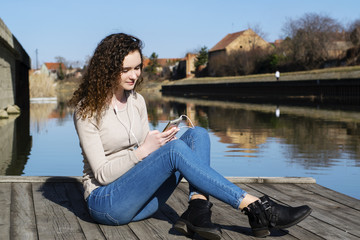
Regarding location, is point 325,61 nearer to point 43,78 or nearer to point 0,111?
point 43,78

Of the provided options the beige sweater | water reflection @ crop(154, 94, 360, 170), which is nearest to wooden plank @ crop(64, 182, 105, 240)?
the beige sweater

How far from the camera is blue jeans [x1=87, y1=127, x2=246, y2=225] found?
2.73 m

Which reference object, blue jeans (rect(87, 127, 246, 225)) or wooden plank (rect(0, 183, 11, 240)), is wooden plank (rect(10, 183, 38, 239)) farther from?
blue jeans (rect(87, 127, 246, 225))

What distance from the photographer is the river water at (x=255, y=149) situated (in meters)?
6.42

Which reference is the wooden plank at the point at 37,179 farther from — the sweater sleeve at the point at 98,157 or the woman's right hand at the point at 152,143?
the woman's right hand at the point at 152,143

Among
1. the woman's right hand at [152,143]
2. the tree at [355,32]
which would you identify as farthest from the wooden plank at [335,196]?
the tree at [355,32]

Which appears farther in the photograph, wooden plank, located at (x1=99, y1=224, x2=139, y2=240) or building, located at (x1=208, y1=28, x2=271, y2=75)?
building, located at (x1=208, y1=28, x2=271, y2=75)

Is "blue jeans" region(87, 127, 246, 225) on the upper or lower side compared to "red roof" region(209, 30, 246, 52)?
lower

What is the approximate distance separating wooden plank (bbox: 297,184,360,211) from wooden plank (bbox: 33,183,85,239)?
1901mm

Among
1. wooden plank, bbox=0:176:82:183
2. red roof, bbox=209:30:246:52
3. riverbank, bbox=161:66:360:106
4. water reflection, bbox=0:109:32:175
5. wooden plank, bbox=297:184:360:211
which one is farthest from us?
red roof, bbox=209:30:246:52

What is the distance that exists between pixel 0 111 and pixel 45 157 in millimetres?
7265

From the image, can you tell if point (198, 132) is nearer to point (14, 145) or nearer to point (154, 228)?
point (154, 228)

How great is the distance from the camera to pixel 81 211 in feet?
11.2

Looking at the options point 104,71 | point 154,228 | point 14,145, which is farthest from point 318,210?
point 14,145
